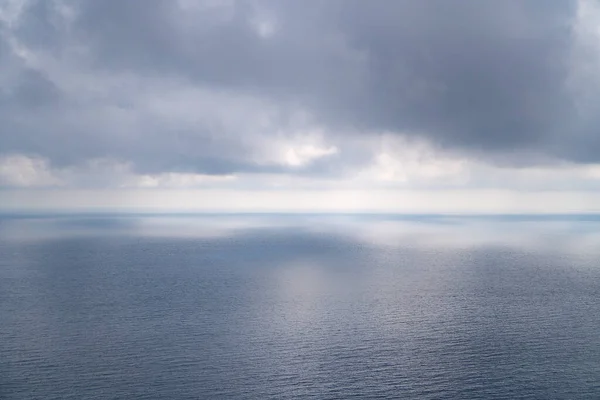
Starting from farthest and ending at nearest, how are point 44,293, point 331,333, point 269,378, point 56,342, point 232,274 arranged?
point 232,274 → point 44,293 → point 331,333 → point 56,342 → point 269,378

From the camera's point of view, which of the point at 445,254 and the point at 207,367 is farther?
the point at 445,254

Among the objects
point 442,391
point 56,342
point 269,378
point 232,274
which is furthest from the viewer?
point 232,274

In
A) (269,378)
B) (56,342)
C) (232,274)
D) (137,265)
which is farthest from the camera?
(137,265)

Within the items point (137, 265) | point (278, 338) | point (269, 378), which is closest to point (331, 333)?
point (278, 338)

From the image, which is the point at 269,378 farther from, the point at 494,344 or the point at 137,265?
the point at 137,265

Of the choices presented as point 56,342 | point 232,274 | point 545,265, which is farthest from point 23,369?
point 545,265

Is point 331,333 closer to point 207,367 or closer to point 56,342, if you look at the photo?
point 207,367
